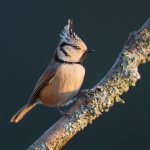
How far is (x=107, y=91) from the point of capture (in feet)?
5.77

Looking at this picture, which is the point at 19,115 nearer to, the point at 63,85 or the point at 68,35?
the point at 63,85

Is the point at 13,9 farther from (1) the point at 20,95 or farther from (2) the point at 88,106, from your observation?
(2) the point at 88,106

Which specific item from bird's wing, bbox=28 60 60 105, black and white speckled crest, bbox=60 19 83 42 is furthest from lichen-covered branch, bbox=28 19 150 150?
bird's wing, bbox=28 60 60 105

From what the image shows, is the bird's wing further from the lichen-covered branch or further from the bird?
the lichen-covered branch

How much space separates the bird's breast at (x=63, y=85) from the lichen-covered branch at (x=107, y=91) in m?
0.53

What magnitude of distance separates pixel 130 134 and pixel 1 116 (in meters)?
0.99

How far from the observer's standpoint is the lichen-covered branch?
171 cm

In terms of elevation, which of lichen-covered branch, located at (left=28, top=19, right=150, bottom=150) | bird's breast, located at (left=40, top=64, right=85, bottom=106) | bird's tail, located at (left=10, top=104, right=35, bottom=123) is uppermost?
lichen-covered branch, located at (left=28, top=19, right=150, bottom=150)

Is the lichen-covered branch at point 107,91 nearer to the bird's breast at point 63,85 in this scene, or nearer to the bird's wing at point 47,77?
the bird's breast at point 63,85

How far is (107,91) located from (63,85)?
641mm

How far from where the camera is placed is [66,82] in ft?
7.74

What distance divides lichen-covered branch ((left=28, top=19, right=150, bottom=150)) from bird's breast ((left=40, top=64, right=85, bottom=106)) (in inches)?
20.9

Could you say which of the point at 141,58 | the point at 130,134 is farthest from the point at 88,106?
the point at 130,134

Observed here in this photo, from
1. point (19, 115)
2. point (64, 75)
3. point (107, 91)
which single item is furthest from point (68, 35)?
point (107, 91)
